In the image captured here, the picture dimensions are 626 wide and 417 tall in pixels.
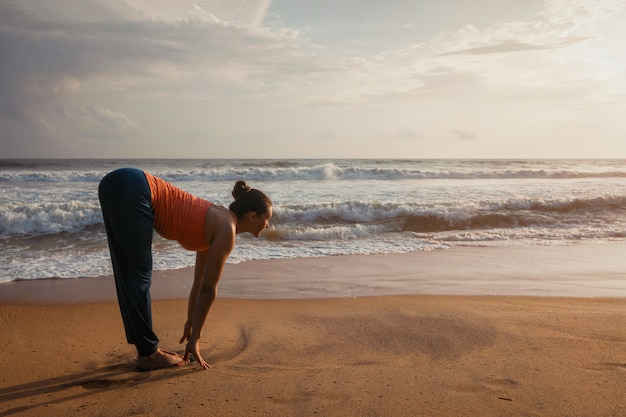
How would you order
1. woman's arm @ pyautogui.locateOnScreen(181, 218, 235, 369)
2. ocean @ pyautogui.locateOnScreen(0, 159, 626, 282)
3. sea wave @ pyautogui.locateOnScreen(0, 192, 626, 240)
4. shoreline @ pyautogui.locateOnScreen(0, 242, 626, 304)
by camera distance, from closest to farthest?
woman's arm @ pyautogui.locateOnScreen(181, 218, 235, 369), shoreline @ pyautogui.locateOnScreen(0, 242, 626, 304), ocean @ pyautogui.locateOnScreen(0, 159, 626, 282), sea wave @ pyautogui.locateOnScreen(0, 192, 626, 240)

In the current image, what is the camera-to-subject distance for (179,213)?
9.39 feet

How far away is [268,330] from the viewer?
3969 millimetres

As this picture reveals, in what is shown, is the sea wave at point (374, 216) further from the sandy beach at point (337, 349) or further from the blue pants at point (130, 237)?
the blue pants at point (130, 237)

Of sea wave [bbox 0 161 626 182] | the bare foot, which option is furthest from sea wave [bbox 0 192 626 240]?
sea wave [bbox 0 161 626 182]

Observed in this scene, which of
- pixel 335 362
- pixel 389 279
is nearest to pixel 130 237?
pixel 335 362

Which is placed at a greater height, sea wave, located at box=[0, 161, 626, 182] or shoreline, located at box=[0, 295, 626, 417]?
sea wave, located at box=[0, 161, 626, 182]

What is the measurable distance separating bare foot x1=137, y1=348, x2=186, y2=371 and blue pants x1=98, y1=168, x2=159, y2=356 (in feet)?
0.57

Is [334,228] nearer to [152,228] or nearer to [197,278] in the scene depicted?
[197,278]

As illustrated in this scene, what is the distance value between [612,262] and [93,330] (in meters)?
7.31

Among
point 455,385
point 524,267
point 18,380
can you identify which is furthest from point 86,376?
point 524,267

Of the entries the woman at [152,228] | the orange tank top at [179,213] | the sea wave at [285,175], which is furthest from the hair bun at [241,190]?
the sea wave at [285,175]

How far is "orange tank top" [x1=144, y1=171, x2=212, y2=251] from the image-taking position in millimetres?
2836

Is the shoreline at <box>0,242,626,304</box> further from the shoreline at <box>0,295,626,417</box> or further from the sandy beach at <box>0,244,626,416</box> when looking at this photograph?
the shoreline at <box>0,295,626,417</box>

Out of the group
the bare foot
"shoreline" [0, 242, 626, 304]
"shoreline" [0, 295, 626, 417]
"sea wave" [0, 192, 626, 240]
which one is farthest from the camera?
"sea wave" [0, 192, 626, 240]
